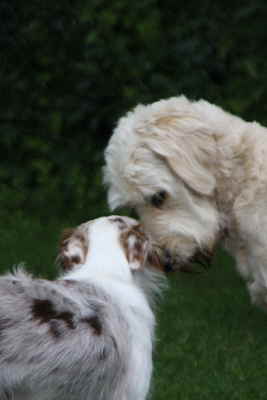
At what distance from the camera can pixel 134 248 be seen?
20.3 ft

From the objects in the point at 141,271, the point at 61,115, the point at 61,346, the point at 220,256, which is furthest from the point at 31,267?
the point at 61,346

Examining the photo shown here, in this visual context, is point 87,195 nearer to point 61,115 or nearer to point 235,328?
point 61,115

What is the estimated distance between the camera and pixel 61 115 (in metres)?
12.7

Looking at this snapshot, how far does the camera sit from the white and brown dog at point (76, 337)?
17.3ft

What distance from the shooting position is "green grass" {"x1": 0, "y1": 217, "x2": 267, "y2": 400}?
729 cm

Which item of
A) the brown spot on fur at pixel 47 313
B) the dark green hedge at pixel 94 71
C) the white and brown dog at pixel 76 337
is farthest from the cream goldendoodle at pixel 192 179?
the dark green hedge at pixel 94 71

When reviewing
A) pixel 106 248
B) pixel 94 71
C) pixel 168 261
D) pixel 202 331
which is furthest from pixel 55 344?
pixel 94 71

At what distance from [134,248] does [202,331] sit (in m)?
2.46

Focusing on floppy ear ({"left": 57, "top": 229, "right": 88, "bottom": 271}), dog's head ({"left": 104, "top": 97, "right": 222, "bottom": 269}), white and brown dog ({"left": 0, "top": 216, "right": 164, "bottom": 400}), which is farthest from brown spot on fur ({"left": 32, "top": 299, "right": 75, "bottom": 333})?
dog's head ({"left": 104, "top": 97, "right": 222, "bottom": 269})

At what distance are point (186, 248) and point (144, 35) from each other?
588 cm

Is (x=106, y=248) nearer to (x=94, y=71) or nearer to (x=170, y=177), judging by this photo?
(x=170, y=177)

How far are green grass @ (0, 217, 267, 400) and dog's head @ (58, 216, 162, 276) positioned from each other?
122 centimetres

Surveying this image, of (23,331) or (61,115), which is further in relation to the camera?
(61,115)

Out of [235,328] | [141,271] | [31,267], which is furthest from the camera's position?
[31,267]
